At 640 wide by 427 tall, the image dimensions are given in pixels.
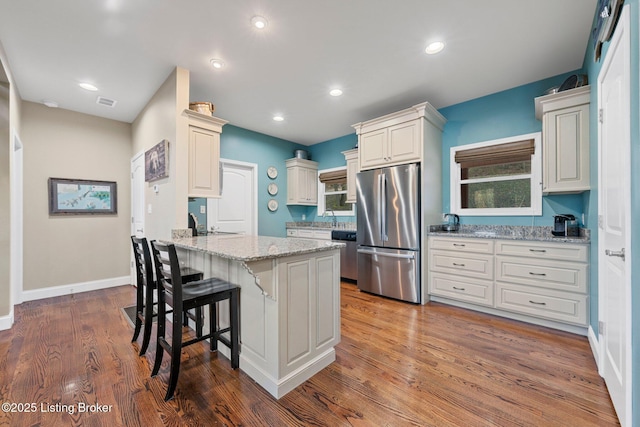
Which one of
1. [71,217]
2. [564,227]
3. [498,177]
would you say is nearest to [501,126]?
[498,177]

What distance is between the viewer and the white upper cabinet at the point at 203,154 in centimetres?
278

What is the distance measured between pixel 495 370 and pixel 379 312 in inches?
50.4

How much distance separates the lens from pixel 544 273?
2.58m

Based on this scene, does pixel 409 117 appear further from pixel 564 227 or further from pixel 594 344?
pixel 594 344

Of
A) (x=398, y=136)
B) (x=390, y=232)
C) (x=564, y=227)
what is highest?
(x=398, y=136)

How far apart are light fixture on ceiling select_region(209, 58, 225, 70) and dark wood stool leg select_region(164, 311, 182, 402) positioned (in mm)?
2347

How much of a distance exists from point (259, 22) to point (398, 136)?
2127 mm

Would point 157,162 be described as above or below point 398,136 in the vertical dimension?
below

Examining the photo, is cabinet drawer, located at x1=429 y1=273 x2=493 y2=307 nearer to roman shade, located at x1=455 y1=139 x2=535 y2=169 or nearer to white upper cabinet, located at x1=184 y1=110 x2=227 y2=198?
roman shade, located at x1=455 y1=139 x2=535 y2=169

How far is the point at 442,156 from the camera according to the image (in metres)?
3.73

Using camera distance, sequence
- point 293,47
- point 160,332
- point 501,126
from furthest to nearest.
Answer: point 501,126
point 293,47
point 160,332

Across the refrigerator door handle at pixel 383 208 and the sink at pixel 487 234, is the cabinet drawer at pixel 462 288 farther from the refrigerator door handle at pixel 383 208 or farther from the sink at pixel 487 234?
the refrigerator door handle at pixel 383 208

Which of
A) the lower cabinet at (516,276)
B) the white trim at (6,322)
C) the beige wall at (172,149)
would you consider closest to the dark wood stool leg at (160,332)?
the beige wall at (172,149)

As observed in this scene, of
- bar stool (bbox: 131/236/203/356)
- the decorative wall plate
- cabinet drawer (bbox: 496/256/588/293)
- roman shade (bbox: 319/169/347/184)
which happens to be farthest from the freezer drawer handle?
the decorative wall plate
